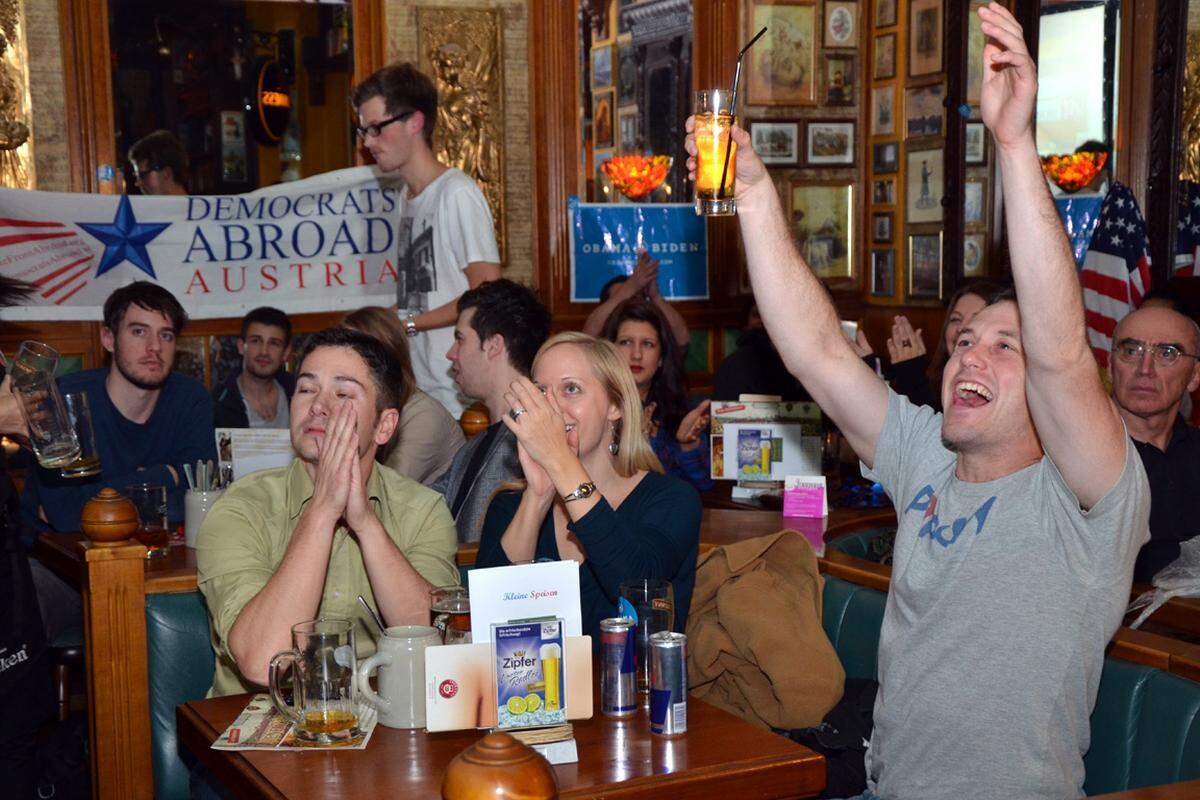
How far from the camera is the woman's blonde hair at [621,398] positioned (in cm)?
291

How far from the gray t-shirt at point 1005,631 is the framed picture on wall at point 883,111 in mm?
6407

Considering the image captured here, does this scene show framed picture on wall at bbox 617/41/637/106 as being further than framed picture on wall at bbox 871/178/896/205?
No

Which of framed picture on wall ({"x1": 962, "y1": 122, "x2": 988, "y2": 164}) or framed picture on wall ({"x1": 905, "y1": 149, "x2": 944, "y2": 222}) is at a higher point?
framed picture on wall ({"x1": 962, "y1": 122, "x2": 988, "y2": 164})

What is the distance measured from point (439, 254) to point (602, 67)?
331 cm

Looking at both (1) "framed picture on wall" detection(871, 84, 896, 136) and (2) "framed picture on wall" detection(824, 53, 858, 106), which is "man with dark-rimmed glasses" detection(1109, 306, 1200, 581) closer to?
(1) "framed picture on wall" detection(871, 84, 896, 136)

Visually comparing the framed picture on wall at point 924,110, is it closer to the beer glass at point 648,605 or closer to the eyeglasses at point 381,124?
the eyeglasses at point 381,124

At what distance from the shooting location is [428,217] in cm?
504

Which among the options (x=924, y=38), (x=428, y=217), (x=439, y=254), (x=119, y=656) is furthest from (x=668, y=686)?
(x=924, y=38)

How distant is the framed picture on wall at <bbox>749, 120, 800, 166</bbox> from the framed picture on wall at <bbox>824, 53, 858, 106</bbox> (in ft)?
1.00

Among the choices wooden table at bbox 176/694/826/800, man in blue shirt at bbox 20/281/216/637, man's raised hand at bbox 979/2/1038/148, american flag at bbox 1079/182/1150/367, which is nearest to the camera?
man's raised hand at bbox 979/2/1038/148

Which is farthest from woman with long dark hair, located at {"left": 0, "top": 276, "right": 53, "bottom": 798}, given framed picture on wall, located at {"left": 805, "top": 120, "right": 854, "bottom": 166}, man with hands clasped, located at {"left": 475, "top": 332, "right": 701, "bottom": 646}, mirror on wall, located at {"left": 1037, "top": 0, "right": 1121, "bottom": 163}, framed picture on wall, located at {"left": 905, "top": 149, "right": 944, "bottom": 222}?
framed picture on wall, located at {"left": 805, "top": 120, "right": 854, "bottom": 166}

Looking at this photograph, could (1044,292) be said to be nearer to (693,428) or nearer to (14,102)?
(693,428)

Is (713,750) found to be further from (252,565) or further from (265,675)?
(252,565)

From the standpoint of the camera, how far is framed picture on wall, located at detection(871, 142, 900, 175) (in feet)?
26.8
